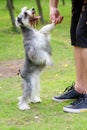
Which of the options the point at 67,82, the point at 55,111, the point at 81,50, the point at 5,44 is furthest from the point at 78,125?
the point at 5,44

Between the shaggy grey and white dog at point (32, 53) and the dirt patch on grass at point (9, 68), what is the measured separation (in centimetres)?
361

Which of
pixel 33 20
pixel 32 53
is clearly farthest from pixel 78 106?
pixel 33 20

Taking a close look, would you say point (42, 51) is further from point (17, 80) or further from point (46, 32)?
point (17, 80)

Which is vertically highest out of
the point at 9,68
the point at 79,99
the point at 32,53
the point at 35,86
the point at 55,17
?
the point at 55,17

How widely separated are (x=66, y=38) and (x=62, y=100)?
9.69 meters

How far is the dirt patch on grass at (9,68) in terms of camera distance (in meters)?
9.79

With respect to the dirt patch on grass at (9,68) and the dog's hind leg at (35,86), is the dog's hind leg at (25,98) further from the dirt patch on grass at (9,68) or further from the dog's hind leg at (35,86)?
the dirt patch on grass at (9,68)

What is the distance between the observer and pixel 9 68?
416 inches

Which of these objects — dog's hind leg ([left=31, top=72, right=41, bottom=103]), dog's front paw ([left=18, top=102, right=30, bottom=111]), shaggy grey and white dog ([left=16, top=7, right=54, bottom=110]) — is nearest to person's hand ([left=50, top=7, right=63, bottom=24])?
shaggy grey and white dog ([left=16, top=7, right=54, bottom=110])

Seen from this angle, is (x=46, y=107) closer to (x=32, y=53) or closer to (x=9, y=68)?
(x=32, y=53)

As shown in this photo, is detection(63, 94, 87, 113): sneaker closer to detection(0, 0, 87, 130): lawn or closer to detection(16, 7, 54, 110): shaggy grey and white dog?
detection(0, 0, 87, 130): lawn

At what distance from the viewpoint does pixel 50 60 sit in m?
5.86

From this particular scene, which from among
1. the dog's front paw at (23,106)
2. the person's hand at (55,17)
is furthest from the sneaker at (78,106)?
the person's hand at (55,17)

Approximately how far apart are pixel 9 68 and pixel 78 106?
16.7ft
